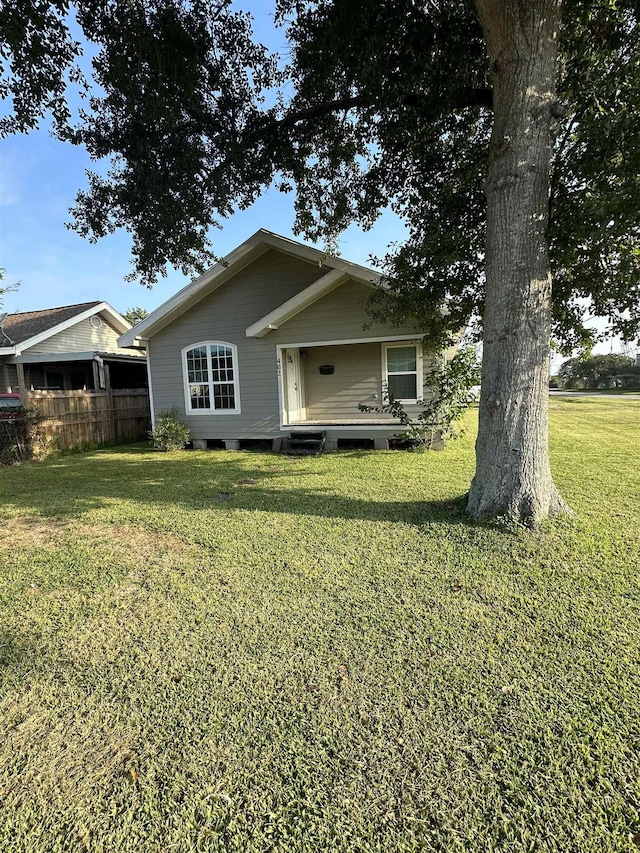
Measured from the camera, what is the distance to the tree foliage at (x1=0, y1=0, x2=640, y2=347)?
4.38 m

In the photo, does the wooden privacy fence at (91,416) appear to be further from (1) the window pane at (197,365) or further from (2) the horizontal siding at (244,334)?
(1) the window pane at (197,365)

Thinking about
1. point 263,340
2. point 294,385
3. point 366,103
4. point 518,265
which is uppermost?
point 366,103

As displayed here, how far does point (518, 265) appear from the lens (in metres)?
4.04

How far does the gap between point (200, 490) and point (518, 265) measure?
17.1 ft

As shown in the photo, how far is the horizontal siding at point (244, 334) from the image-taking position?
9.84m

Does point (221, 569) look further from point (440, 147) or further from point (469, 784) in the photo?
point (440, 147)

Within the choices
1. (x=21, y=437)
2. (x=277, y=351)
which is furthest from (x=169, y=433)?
(x=277, y=351)

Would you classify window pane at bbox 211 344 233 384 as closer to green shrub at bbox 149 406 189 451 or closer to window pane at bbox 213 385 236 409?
window pane at bbox 213 385 236 409

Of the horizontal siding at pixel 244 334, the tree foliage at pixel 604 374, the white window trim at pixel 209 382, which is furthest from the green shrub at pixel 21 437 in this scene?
the tree foliage at pixel 604 374

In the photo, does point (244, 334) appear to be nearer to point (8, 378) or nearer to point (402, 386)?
point (402, 386)

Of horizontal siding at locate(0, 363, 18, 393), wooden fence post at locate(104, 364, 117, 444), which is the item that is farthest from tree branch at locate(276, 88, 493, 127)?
horizontal siding at locate(0, 363, 18, 393)

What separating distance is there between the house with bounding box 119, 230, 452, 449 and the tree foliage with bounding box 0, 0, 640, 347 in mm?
1939

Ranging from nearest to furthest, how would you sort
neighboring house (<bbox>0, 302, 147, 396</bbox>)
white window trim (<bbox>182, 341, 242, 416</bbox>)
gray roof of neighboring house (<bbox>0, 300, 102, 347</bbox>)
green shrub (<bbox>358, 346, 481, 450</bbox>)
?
green shrub (<bbox>358, 346, 481, 450</bbox>)
white window trim (<bbox>182, 341, 242, 416</bbox>)
neighboring house (<bbox>0, 302, 147, 396</bbox>)
gray roof of neighboring house (<bbox>0, 300, 102, 347</bbox>)

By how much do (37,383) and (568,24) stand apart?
699 inches
